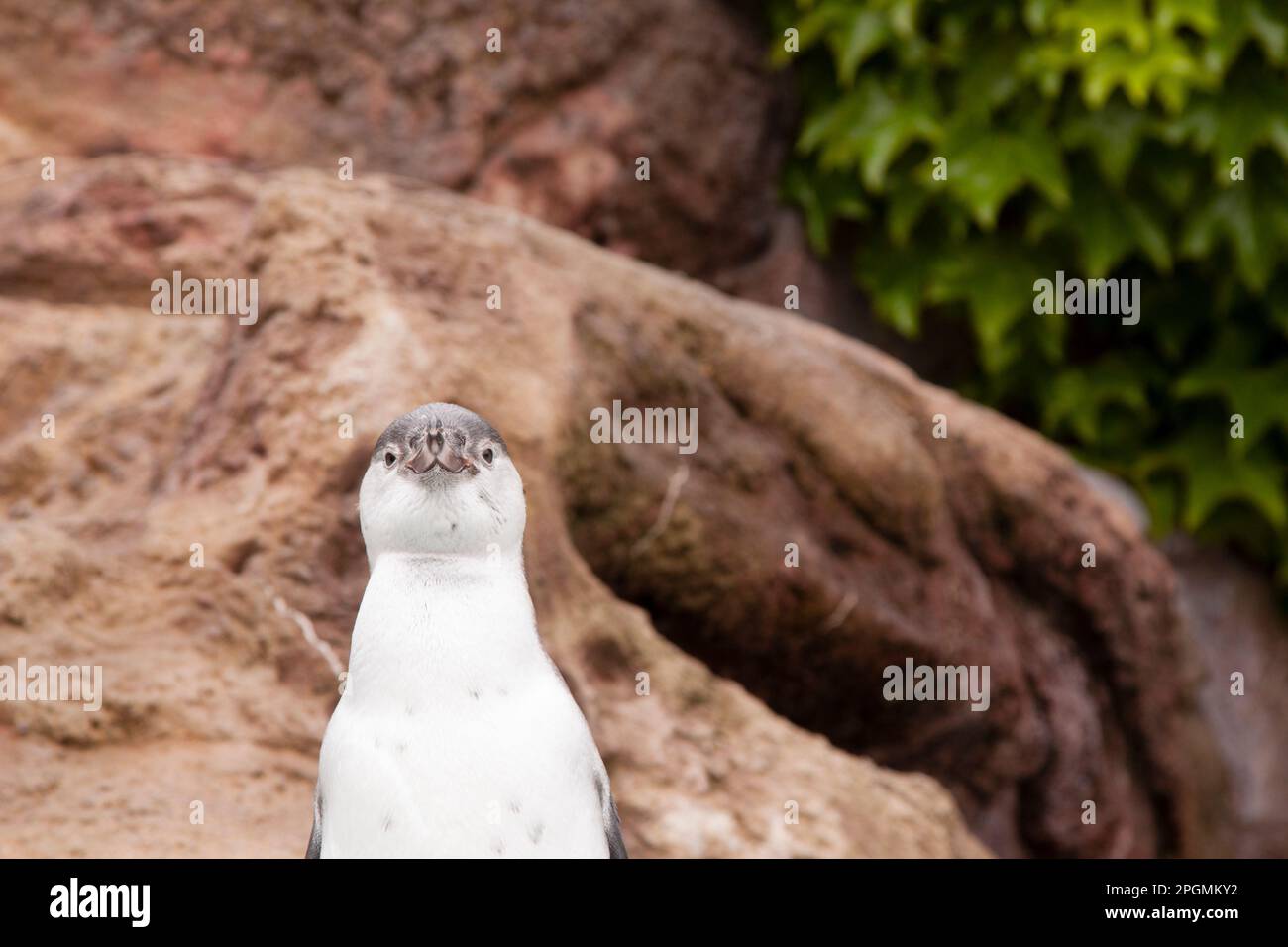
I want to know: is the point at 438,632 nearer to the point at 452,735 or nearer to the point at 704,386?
the point at 452,735

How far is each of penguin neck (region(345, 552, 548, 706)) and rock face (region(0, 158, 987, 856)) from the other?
73cm

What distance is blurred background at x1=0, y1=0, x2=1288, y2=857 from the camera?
9.80 feet

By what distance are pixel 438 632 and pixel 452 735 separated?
0.15m

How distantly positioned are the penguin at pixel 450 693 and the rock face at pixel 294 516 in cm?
69

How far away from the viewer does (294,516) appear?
3008mm

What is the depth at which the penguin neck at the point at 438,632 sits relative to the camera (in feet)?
6.35

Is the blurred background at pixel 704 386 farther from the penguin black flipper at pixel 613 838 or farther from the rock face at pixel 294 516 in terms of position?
the penguin black flipper at pixel 613 838

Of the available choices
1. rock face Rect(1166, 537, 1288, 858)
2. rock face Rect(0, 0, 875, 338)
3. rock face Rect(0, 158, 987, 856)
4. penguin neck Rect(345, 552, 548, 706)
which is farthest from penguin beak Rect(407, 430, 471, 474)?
rock face Rect(1166, 537, 1288, 858)

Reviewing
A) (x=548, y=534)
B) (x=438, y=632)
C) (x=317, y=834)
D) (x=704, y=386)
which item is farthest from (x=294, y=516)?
(x=704, y=386)

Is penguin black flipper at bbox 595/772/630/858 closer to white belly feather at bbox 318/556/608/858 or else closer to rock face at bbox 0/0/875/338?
white belly feather at bbox 318/556/608/858

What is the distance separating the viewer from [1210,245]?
5781 millimetres

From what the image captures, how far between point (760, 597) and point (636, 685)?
670mm

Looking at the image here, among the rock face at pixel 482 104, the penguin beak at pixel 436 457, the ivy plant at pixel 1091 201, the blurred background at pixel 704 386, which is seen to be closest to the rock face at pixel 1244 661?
the blurred background at pixel 704 386

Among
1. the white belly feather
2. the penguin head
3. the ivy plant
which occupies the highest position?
the ivy plant
